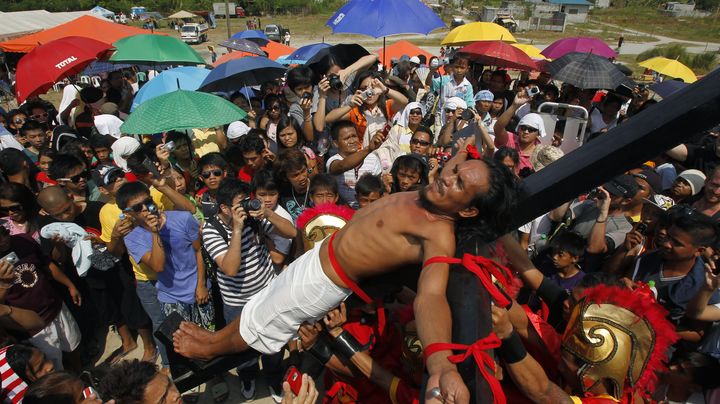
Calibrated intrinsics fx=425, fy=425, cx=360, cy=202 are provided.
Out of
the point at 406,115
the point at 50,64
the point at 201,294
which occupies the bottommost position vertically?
the point at 201,294

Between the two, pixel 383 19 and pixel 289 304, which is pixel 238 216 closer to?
pixel 289 304

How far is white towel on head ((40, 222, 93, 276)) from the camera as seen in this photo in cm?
353

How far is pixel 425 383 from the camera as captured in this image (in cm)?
160

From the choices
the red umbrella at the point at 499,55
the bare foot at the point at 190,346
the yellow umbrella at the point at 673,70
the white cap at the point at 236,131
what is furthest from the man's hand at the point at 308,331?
the yellow umbrella at the point at 673,70

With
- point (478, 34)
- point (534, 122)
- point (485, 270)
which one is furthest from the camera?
point (478, 34)

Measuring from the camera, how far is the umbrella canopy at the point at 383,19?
6.09 m

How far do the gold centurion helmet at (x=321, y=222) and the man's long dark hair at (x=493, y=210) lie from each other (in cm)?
122

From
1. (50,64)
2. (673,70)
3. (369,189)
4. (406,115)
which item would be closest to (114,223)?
(369,189)

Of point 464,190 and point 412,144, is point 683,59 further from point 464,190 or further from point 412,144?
point 464,190

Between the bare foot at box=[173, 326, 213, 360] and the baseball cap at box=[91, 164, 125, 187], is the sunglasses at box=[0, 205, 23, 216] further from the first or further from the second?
the bare foot at box=[173, 326, 213, 360]

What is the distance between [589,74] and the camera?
675cm

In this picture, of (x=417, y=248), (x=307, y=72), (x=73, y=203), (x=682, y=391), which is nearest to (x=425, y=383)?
(x=417, y=248)

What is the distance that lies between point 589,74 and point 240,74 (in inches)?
223

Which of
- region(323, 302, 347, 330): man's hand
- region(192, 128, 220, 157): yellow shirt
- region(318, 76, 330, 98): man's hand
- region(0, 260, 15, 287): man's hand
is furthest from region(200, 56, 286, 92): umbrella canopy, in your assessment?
region(323, 302, 347, 330): man's hand
